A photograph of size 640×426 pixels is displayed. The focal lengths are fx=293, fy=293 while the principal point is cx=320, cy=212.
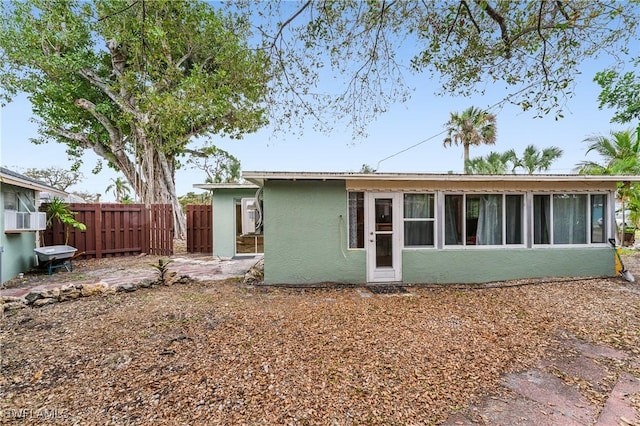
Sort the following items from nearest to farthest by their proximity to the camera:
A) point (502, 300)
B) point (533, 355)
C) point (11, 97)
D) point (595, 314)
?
point (533, 355)
point (595, 314)
point (502, 300)
point (11, 97)

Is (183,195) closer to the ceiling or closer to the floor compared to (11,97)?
closer to the floor

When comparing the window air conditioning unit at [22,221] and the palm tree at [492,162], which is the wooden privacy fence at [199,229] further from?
the palm tree at [492,162]

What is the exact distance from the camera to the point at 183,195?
2727cm

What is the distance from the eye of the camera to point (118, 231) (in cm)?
1002

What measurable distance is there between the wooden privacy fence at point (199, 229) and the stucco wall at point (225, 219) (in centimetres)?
155

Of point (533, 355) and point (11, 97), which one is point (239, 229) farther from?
point (11, 97)

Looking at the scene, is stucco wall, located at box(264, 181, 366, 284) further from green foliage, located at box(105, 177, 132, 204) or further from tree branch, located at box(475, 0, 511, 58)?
green foliage, located at box(105, 177, 132, 204)

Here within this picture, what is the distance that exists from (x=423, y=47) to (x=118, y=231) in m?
10.6

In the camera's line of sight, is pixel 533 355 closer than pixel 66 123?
Yes

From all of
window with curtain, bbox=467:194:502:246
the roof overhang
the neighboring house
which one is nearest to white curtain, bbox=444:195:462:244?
window with curtain, bbox=467:194:502:246

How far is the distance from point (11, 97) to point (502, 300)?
66.7 feet

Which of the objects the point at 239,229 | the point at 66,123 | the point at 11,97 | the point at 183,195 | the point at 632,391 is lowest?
the point at 632,391

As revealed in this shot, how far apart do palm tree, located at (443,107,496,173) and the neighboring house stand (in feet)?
62.4

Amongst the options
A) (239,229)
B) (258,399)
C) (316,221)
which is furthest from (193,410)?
(239,229)
